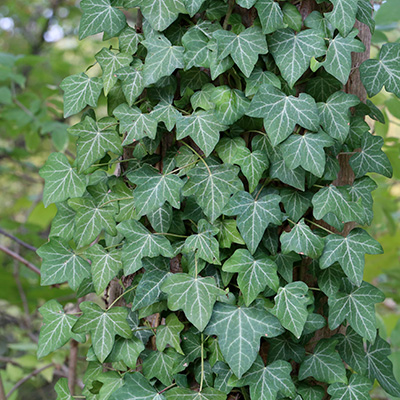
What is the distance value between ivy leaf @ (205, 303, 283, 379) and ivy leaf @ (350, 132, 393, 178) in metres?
0.39

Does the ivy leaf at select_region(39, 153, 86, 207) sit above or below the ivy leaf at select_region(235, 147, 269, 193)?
below

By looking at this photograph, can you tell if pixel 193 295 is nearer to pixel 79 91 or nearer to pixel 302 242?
pixel 302 242

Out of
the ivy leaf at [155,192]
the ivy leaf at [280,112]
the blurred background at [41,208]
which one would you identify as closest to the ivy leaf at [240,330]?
the ivy leaf at [155,192]

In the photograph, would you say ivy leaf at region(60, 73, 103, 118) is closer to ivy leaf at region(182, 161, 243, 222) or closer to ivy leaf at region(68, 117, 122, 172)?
ivy leaf at region(68, 117, 122, 172)

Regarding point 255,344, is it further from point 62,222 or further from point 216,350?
point 62,222

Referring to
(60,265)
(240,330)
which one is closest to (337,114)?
(240,330)

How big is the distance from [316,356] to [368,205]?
Answer: 345mm

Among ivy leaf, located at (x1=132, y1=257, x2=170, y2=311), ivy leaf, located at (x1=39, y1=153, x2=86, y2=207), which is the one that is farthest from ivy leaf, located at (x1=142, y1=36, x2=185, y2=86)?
ivy leaf, located at (x1=132, y1=257, x2=170, y2=311)

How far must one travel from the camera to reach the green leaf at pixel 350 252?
80 centimetres

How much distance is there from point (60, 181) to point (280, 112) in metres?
0.50

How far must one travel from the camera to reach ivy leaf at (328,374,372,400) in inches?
32.6

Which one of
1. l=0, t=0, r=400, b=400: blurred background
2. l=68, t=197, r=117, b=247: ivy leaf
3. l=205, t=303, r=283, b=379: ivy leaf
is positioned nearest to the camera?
l=205, t=303, r=283, b=379: ivy leaf

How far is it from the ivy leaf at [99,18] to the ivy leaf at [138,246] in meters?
0.41

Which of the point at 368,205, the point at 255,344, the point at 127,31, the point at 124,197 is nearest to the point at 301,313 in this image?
the point at 255,344
